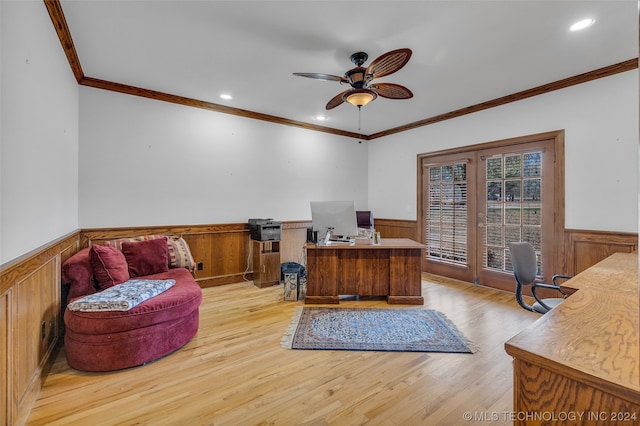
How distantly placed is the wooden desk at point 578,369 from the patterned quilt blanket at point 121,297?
246 centimetres

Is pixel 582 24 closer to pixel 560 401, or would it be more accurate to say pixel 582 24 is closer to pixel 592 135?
pixel 592 135

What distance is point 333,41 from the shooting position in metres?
2.59

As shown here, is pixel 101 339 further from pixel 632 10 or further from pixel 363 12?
pixel 632 10

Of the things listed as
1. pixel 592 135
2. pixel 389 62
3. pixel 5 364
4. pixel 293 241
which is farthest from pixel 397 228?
pixel 5 364

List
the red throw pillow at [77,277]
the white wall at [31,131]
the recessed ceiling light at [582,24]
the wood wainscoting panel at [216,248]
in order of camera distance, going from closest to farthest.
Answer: the white wall at [31,131] < the recessed ceiling light at [582,24] < the red throw pillow at [77,277] < the wood wainscoting panel at [216,248]

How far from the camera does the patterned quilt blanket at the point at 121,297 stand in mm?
2088

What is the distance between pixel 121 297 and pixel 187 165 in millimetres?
2364

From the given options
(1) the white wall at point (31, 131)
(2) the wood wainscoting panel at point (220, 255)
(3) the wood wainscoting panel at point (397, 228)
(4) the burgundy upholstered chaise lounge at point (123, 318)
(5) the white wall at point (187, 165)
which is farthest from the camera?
(3) the wood wainscoting panel at point (397, 228)

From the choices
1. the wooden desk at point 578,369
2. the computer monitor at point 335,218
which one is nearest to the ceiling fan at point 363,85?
the computer monitor at point 335,218

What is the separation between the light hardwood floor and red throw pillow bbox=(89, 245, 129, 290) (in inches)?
25.4

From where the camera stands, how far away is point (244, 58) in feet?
9.58

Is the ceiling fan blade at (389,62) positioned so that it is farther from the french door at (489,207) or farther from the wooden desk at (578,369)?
the french door at (489,207)

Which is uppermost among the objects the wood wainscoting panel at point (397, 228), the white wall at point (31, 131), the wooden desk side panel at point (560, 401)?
the white wall at point (31, 131)

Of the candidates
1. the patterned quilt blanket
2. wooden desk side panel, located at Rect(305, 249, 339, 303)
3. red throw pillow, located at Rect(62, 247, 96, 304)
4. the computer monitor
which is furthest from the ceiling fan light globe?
red throw pillow, located at Rect(62, 247, 96, 304)
